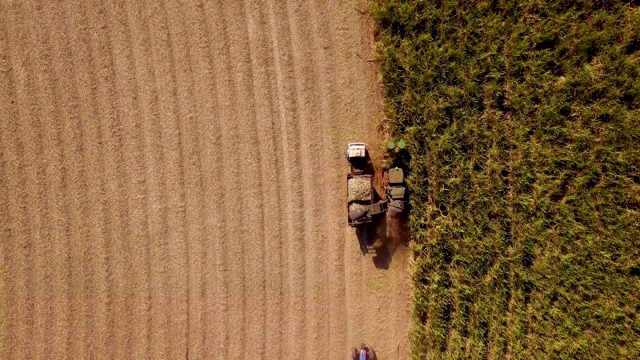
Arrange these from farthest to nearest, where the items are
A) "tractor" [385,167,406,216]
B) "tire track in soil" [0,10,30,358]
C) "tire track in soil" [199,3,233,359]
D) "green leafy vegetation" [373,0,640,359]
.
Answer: "tire track in soil" [0,10,30,358] < "tire track in soil" [199,3,233,359] < "tractor" [385,167,406,216] < "green leafy vegetation" [373,0,640,359]

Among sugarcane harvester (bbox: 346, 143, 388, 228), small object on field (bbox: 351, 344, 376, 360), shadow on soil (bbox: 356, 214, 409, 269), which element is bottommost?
small object on field (bbox: 351, 344, 376, 360)

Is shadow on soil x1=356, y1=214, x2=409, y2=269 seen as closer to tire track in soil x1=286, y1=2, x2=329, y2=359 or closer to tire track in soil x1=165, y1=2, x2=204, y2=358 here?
tire track in soil x1=286, y1=2, x2=329, y2=359

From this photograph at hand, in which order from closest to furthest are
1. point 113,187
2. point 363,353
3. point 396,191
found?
1. point 396,191
2. point 363,353
3. point 113,187

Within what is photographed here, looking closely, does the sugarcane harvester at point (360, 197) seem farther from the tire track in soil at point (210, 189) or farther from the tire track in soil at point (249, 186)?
the tire track in soil at point (210, 189)

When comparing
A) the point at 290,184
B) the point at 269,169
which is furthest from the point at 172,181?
the point at 290,184

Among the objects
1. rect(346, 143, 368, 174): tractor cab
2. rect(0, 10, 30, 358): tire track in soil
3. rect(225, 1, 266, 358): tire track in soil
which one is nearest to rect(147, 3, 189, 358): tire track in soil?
rect(225, 1, 266, 358): tire track in soil

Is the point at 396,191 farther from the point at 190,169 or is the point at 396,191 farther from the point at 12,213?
the point at 12,213
